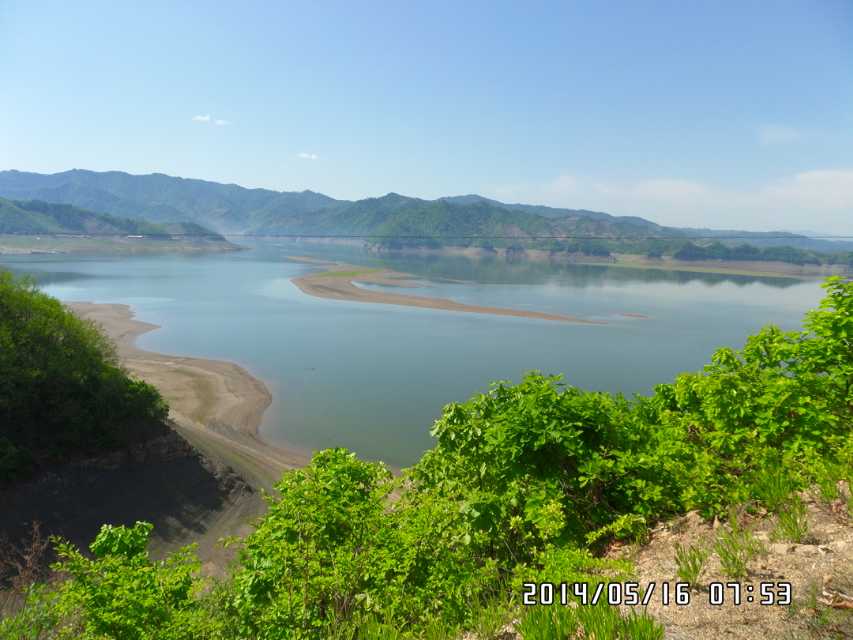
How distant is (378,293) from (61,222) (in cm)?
16963

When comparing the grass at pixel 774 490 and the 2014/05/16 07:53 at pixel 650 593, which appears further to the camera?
the grass at pixel 774 490

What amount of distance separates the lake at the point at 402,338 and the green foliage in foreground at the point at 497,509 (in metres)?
15.5

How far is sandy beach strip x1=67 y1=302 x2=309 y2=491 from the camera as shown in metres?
20.3

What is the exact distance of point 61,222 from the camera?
181m

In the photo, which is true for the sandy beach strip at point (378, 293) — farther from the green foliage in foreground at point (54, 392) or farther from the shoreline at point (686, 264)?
the green foliage in foreground at point (54, 392)

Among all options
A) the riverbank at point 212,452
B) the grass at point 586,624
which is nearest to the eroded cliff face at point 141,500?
the riverbank at point 212,452

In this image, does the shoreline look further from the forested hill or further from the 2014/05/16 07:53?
the 2014/05/16 07:53

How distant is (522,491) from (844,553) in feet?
9.48

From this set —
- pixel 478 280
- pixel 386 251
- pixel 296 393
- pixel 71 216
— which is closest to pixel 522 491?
pixel 296 393

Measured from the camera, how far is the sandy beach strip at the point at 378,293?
58.5 metres

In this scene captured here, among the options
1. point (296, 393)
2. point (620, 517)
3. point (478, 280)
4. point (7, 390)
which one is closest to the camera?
point (620, 517)

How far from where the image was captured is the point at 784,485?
516cm

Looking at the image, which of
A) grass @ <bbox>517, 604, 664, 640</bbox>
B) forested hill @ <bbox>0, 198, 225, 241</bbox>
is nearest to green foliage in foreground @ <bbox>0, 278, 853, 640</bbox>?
grass @ <bbox>517, 604, 664, 640</bbox>

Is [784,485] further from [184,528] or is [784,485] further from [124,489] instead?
[124,489]
